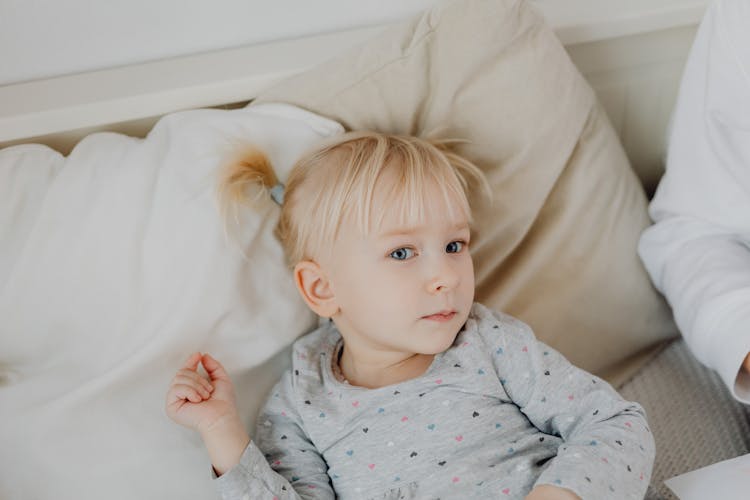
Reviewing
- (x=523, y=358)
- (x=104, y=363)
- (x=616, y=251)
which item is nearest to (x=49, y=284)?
(x=104, y=363)

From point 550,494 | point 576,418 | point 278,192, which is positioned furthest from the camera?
point 278,192

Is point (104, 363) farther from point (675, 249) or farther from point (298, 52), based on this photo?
point (675, 249)

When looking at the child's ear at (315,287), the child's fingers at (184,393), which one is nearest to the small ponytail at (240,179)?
the child's ear at (315,287)

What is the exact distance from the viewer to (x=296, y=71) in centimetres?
113

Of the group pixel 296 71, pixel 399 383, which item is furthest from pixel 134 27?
pixel 399 383

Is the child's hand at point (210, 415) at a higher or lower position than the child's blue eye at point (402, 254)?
lower

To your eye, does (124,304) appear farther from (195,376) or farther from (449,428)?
(449,428)

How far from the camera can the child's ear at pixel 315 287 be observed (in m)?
1.01

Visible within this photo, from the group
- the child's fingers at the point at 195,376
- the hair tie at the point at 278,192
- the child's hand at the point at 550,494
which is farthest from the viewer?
the hair tie at the point at 278,192

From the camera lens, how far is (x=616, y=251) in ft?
3.91

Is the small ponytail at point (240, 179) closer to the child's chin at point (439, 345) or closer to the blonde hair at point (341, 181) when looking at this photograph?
the blonde hair at point (341, 181)

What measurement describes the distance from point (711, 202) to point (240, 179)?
64 cm

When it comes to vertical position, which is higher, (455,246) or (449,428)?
(455,246)

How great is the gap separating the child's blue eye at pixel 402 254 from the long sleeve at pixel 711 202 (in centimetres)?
41
